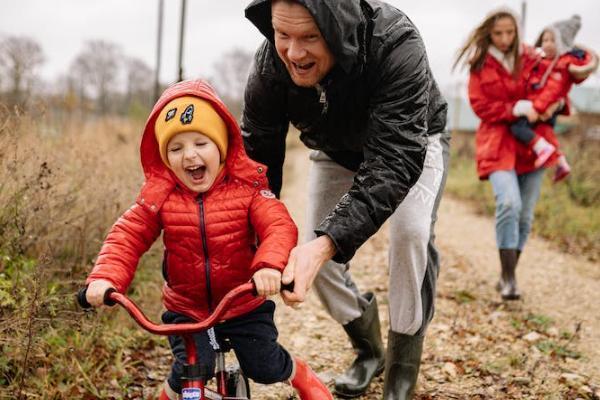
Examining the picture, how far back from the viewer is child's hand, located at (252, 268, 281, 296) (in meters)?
2.10

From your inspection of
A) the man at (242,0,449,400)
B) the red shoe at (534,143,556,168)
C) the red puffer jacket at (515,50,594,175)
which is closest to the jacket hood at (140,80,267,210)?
the man at (242,0,449,400)

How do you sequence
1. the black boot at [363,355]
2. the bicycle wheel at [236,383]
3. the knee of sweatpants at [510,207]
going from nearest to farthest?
the bicycle wheel at [236,383]
the black boot at [363,355]
the knee of sweatpants at [510,207]

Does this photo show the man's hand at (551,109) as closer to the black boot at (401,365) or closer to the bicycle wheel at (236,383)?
the black boot at (401,365)

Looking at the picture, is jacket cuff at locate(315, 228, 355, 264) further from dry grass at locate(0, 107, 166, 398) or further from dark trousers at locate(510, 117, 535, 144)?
dark trousers at locate(510, 117, 535, 144)

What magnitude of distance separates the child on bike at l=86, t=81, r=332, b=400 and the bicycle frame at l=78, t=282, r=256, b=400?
0.41ft

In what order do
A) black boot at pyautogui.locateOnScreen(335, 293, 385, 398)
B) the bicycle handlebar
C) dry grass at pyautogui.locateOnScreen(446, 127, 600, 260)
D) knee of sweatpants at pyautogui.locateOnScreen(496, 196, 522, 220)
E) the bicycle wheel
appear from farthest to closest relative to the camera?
dry grass at pyautogui.locateOnScreen(446, 127, 600, 260)
knee of sweatpants at pyautogui.locateOnScreen(496, 196, 522, 220)
black boot at pyautogui.locateOnScreen(335, 293, 385, 398)
the bicycle wheel
the bicycle handlebar

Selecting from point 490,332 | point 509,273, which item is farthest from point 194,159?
point 509,273

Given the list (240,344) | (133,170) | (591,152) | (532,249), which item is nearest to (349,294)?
(240,344)

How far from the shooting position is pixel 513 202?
4.97m

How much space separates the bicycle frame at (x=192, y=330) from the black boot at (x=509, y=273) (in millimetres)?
3243

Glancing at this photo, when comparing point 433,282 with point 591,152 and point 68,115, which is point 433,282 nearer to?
point 68,115

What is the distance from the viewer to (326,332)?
14.9 feet

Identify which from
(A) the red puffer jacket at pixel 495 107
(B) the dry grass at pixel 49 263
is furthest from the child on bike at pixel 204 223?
(A) the red puffer jacket at pixel 495 107

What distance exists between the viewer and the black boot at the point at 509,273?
5.13 m
